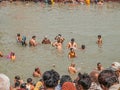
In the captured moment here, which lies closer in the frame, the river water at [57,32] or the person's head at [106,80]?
the person's head at [106,80]

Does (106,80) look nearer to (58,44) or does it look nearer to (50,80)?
(50,80)

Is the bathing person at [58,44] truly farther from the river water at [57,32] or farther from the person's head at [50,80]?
the person's head at [50,80]

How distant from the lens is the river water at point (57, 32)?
51.3 ft

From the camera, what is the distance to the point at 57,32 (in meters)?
21.8

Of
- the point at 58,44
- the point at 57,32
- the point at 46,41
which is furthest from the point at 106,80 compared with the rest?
the point at 57,32

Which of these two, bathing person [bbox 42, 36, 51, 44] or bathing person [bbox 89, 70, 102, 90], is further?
bathing person [bbox 42, 36, 51, 44]

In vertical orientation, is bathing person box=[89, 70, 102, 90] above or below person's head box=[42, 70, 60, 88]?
below

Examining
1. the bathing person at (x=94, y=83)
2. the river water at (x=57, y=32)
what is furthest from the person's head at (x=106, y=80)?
the river water at (x=57, y=32)

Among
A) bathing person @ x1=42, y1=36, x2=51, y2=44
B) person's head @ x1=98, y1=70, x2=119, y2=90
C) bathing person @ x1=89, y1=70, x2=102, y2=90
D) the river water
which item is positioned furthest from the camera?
bathing person @ x1=42, y1=36, x2=51, y2=44

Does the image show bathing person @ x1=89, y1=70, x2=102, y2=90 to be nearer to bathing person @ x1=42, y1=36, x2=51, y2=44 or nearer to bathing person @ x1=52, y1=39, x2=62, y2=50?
bathing person @ x1=52, y1=39, x2=62, y2=50

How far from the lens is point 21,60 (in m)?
16.2

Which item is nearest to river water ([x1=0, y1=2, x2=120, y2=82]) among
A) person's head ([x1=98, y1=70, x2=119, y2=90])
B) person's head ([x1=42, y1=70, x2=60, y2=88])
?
person's head ([x1=42, y1=70, x2=60, y2=88])

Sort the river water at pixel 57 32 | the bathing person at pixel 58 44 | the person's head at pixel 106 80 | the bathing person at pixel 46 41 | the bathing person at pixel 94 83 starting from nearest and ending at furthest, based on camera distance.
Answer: the person's head at pixel 106 80, the bathing person at pixel 94 83, the river water at pixel 57 32, the bathing person at pixel 58 44, the bathing person at pixel 46 41

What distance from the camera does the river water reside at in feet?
51.3
